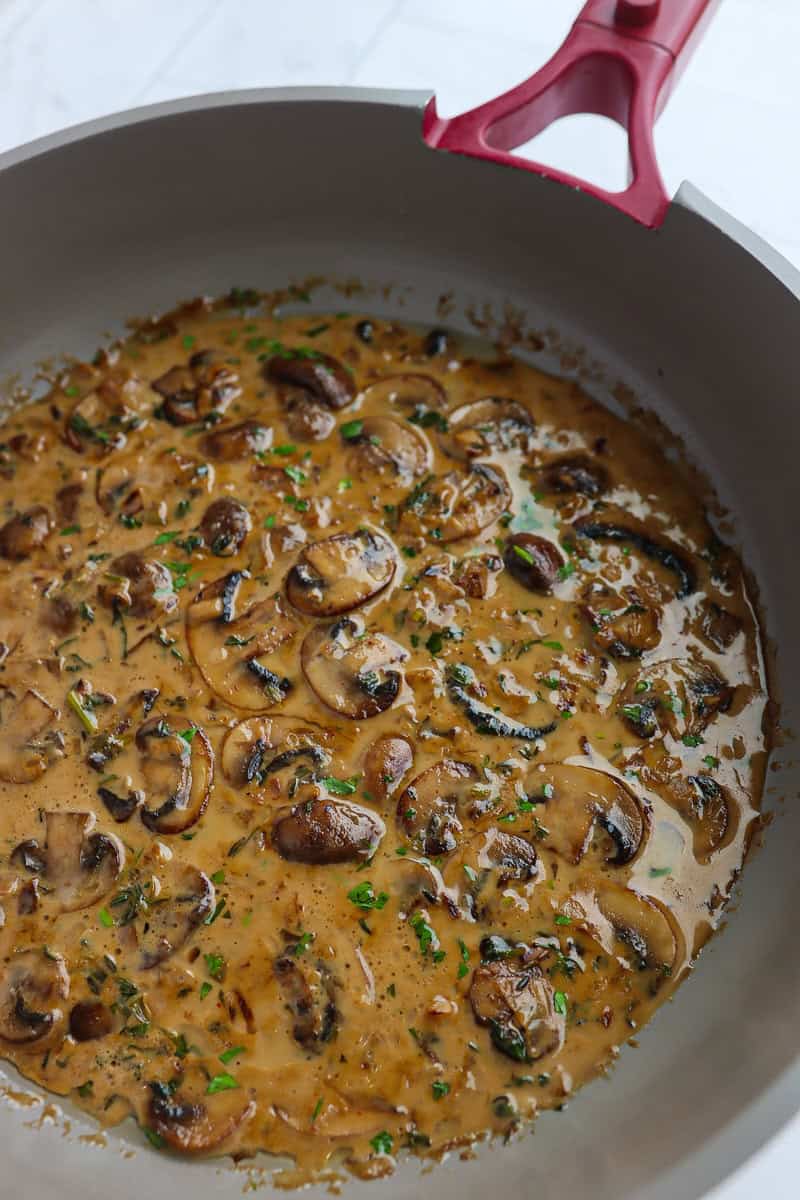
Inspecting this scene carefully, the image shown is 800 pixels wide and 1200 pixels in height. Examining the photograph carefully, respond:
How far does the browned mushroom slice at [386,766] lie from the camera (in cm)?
289

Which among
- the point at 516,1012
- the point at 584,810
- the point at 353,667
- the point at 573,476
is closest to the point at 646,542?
the point at 573,476

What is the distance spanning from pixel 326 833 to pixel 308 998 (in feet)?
1.32

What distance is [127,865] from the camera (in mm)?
2875

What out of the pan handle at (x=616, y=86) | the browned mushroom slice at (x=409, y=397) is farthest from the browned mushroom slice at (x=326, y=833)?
the pan handle at (x=616, y=86)

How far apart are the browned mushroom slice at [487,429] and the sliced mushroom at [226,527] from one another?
667 millimetres

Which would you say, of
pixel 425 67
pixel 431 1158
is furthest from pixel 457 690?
pixel 425 67

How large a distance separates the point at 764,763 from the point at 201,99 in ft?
8.29

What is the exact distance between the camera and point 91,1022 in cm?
273

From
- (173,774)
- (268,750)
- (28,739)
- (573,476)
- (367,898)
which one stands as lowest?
(28,739)

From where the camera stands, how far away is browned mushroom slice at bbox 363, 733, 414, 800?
2887 millimetres

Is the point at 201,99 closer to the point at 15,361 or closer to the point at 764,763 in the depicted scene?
the point at 15,361

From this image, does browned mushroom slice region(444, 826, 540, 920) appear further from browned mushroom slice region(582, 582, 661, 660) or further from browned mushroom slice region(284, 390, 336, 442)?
browned mushroom slice region(284, 390, 336, 442)

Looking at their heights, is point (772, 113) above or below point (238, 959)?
above

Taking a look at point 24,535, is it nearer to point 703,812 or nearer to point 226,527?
point 226,527
